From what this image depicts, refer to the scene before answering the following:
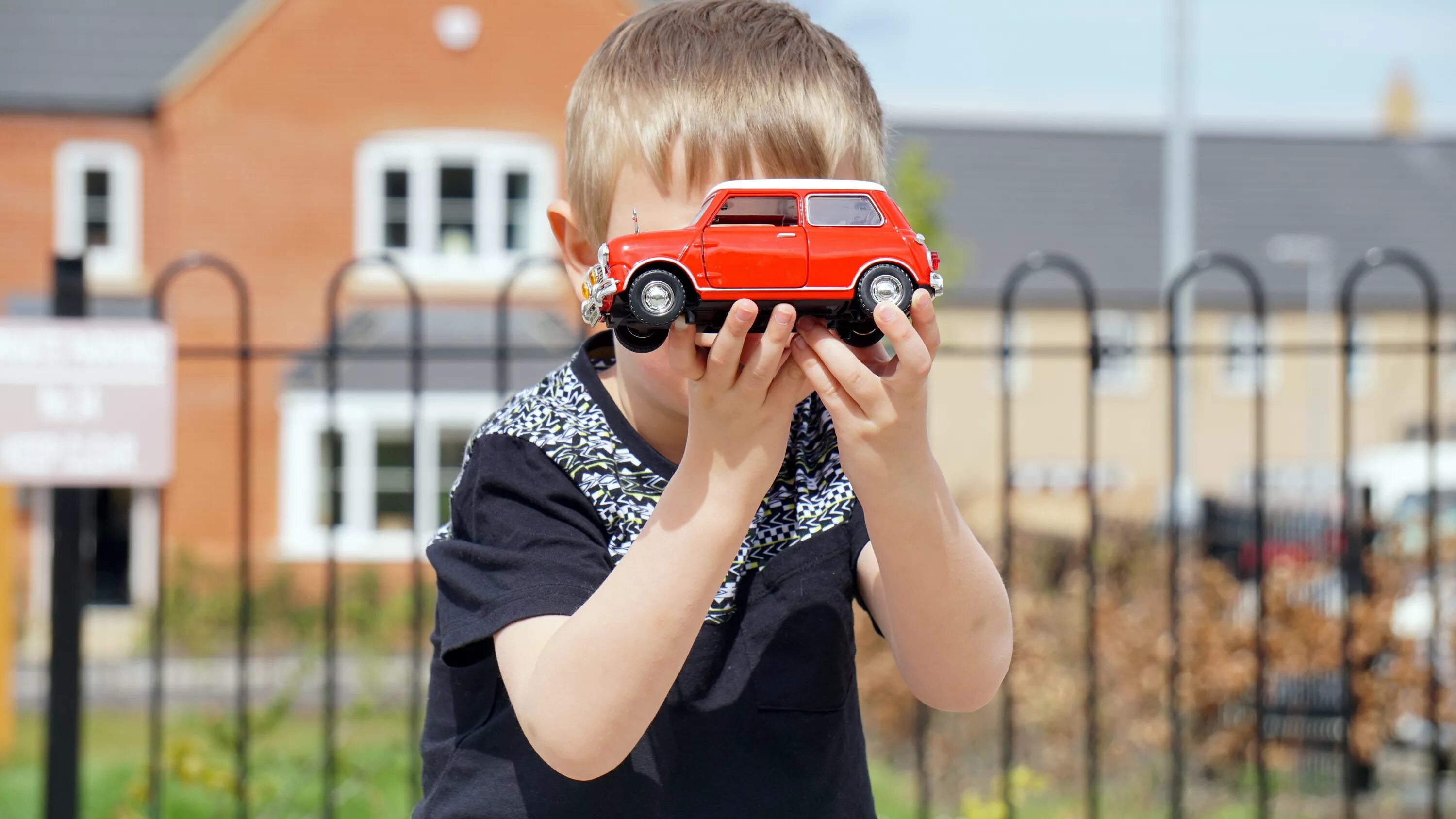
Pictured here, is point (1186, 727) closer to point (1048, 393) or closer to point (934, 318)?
point (934, 318)

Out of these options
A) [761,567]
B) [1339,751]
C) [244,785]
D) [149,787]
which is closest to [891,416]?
[761,567]

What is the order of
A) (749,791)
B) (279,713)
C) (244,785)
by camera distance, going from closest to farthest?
(749,791) → (244,785) → (279,713)

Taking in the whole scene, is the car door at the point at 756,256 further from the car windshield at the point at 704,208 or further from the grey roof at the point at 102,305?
the grey roof at the point at 102,305

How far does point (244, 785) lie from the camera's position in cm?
349

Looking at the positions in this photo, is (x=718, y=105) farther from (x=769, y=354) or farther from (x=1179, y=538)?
(x=1179, y=538)

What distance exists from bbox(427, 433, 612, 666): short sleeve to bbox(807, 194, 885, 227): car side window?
38 centimetres

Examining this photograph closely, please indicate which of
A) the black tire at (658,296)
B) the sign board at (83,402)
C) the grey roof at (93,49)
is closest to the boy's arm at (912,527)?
the black tire at (658,296)

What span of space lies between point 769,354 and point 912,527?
0.76 ft

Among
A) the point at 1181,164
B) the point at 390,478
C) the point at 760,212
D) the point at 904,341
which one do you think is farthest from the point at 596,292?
the point at 390,478

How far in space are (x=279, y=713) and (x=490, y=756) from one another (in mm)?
3272

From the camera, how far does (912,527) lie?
1.11 metres

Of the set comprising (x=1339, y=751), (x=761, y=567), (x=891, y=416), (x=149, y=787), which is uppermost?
(x=891, y=416)

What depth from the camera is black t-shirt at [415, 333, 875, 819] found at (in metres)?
1.20

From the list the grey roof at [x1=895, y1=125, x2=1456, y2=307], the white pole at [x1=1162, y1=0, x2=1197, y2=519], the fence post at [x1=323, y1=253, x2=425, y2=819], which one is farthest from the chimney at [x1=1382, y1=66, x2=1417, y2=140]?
the fence post at [x1=323, y1=253, x2=425, y2=819]
